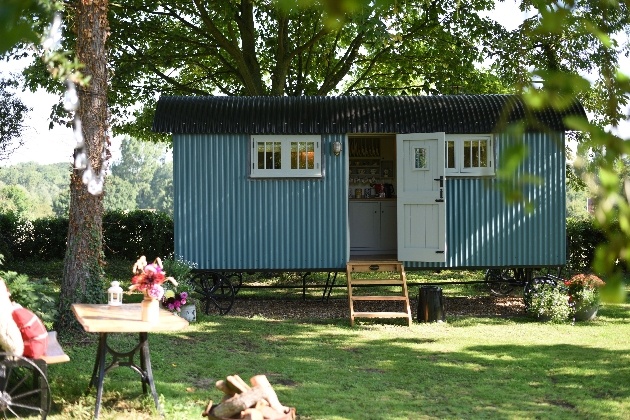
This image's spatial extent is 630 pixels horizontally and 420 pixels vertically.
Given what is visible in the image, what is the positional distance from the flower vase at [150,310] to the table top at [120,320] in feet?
0.14

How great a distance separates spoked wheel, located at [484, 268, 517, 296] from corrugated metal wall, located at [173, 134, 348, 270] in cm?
301

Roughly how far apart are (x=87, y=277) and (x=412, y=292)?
→ 7772 millimetres

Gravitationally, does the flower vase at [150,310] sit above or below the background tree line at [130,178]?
below

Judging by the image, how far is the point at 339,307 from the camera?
1328cm

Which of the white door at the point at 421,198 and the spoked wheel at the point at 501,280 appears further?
the spoked wheel at the point at 501,280

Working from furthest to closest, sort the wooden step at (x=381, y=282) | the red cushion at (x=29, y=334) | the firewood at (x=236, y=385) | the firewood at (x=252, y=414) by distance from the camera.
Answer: the wooden step at (x=381, y=282)
the red cushion at (x=29, y=334)
the firewood at (x=236, y=385)
the firewood at (x=252, y=414)

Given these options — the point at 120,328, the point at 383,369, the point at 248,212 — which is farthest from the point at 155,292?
the point at 248,212

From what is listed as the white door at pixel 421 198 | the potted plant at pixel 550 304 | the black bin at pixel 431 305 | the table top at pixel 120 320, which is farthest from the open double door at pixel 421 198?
the table top at pixel 120 320

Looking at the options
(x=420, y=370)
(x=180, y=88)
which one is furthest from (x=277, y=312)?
(x=180, y=88)

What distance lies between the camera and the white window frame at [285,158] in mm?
12523

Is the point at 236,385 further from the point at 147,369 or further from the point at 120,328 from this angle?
the point at 147,369

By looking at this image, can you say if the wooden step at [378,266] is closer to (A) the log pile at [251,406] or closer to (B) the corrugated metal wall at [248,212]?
(B) the corrugated metal wall at [248,212]

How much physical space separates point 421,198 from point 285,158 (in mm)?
2179

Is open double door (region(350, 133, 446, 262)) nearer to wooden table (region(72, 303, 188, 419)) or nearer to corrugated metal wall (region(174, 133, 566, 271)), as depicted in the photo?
corrugated metal wall (region(174, 133, 566, 271))
